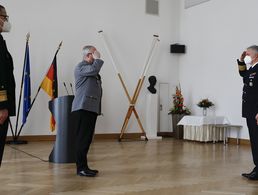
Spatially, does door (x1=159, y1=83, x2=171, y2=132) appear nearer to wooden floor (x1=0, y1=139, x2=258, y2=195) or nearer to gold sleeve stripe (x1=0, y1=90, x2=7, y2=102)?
wooden floor (x1=0, y1=139, x2=258, y2=195)

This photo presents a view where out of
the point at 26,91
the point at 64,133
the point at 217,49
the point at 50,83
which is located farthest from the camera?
the point at 217,49

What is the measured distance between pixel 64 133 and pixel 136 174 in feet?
4.21

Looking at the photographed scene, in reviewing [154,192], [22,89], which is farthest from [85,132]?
[22,89]

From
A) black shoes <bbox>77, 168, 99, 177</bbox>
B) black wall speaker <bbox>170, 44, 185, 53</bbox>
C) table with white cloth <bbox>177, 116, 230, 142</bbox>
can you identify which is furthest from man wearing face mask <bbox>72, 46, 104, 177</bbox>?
black wall speaker <bbox>170, 44, 185, 53</bbox>

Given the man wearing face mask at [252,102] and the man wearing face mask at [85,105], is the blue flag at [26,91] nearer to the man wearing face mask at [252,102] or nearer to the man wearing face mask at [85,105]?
the man wearing face mask at [85,105]

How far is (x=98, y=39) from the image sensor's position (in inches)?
355

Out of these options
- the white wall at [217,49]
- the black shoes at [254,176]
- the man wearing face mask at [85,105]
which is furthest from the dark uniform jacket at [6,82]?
the white wall at [217,49]

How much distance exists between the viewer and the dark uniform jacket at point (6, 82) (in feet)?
8.21

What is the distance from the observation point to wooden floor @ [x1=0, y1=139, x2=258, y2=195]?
3.48m

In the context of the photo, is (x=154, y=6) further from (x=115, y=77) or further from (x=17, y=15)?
(x=17, y=15)

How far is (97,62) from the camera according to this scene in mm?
4066

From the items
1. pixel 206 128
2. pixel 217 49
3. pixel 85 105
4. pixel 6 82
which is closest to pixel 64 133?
pixel 85 105

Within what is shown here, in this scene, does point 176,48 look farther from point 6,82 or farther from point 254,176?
point 6,82

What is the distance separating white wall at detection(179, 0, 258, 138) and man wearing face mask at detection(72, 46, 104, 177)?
489cm
